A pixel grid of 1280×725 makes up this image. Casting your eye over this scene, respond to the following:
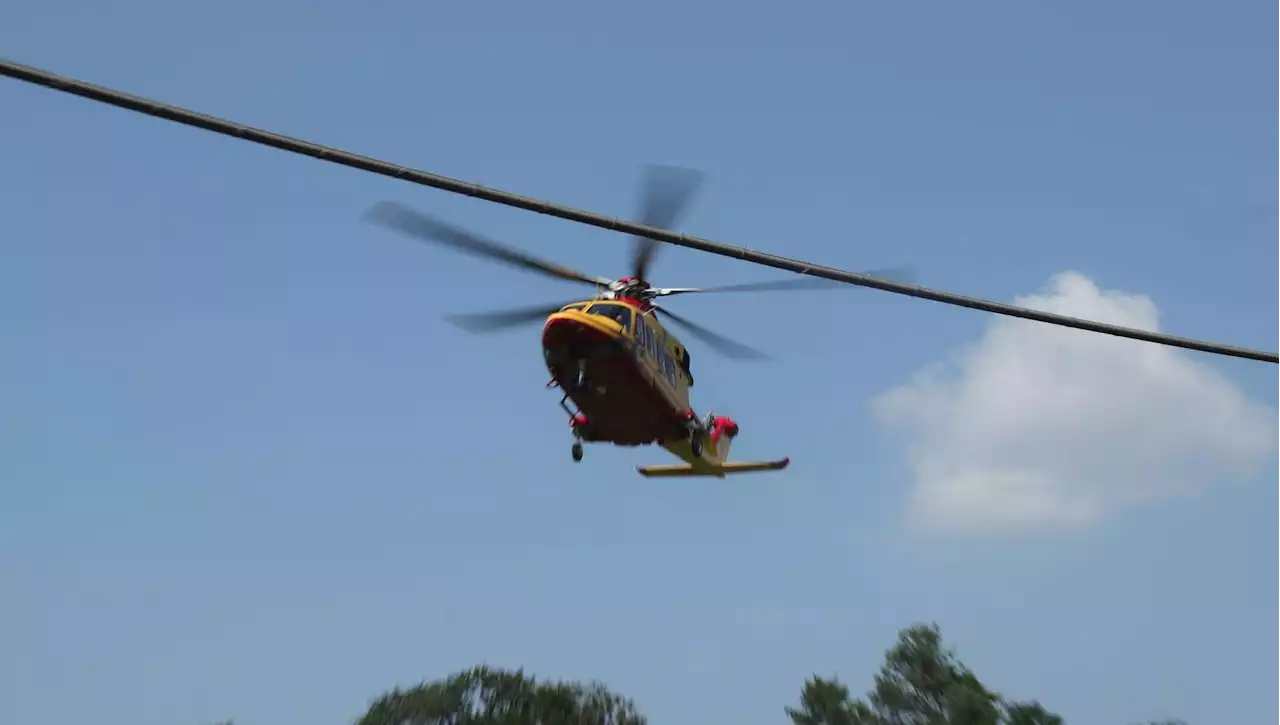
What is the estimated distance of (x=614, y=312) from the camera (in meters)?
25.5

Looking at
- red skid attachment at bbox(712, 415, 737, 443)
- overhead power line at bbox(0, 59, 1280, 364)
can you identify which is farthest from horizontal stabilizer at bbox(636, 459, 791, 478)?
overhead power line at bbox(0, 59, 1280, 364)

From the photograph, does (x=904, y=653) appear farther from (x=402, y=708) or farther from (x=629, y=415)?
(x=629, y=415)

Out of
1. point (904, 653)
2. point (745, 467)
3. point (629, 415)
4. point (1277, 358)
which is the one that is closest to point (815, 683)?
→ point (904, 653)

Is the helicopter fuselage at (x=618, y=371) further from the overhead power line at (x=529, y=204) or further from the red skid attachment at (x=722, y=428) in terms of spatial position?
the overhead power line at (x=529, y=204)

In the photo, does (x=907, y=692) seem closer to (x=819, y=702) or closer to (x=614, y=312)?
(x=819, y=702)

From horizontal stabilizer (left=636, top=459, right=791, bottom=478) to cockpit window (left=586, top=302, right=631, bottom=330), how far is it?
20.7 ft

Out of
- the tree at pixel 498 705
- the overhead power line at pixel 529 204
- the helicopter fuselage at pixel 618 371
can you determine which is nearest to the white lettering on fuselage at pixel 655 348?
the helicopter fuselage at pixel 618 371

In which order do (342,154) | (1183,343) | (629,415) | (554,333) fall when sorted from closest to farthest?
(342,154), (1183,343), (554,333), (629,415)

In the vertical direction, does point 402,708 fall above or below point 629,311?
above

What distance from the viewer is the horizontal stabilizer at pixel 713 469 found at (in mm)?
30906

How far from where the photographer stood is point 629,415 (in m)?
27.0

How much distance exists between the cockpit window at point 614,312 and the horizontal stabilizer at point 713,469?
6.30m

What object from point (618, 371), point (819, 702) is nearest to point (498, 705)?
point (819, 702)

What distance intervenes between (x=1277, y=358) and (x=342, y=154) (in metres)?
8.79
